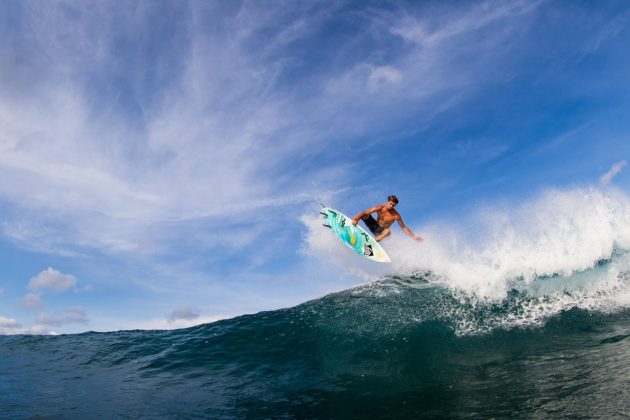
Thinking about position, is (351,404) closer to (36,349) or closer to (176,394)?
(176,394)

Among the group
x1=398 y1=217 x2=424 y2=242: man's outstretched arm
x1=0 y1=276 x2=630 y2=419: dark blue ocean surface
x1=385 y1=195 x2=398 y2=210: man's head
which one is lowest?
x1=0 y1=276 x2=630 y2=419: dark blue ocean surface

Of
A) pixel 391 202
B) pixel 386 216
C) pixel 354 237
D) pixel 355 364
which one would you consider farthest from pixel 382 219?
pixel 355 364

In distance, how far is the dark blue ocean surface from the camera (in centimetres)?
679

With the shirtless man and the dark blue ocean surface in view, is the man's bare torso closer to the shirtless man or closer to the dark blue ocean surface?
the shirtless man

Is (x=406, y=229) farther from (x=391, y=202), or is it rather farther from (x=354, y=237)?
(x=354, y=237)

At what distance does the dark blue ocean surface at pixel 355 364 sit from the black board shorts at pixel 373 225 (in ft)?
7.32

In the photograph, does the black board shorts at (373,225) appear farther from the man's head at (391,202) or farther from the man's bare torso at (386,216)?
the man's head at (391,202)

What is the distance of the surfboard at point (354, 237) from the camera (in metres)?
14.4

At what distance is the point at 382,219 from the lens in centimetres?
1475

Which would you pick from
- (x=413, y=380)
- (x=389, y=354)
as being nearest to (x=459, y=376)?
(x=413, y=380)

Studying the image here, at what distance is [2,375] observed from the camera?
11.0m

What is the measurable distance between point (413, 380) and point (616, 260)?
367 inches

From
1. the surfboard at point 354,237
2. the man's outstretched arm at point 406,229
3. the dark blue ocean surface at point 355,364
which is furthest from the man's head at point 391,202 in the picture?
the dark blue ocean surface at point 355,364

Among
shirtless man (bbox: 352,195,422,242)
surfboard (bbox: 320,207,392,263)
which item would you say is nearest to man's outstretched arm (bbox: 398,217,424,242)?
shirtless man (bbox: 352,195,422,242)
